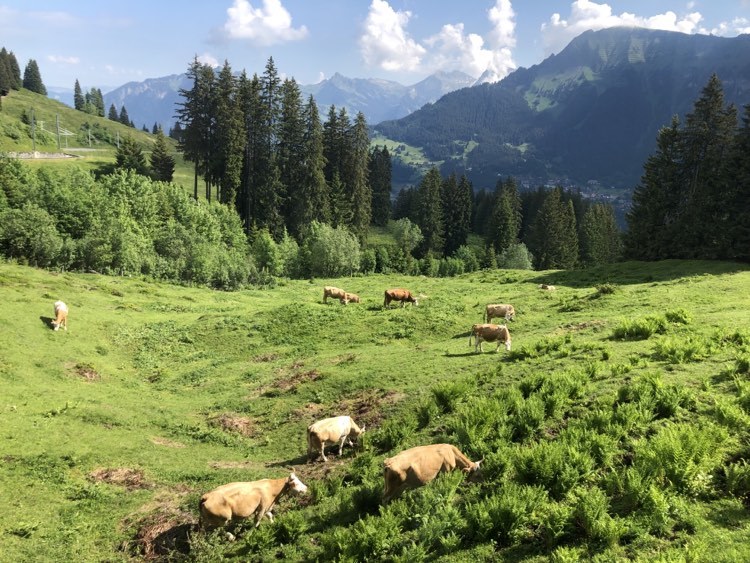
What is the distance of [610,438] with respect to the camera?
11.1m

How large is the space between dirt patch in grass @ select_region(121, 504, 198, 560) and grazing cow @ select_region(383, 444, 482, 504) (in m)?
5.12

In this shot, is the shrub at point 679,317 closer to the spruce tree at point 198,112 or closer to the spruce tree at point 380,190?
the spruce tree at point 198,112

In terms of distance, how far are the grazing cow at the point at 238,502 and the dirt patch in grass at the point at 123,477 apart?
3930mm

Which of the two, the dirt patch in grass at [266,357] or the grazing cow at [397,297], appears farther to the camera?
the grazing cow at [397,297]

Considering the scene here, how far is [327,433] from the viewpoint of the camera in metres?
14.6

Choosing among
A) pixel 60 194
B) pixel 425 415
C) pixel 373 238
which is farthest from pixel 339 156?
pixel 425 415

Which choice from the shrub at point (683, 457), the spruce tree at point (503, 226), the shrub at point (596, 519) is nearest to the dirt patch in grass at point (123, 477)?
the shrub at point (596, 519)

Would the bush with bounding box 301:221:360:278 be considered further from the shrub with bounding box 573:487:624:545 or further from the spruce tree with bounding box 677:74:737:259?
the shrub with bounding box 573:487:624:545

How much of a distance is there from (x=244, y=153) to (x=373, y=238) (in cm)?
3703

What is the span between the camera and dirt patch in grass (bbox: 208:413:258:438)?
1808 centimetres

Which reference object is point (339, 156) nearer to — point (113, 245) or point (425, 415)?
point (113, 245)

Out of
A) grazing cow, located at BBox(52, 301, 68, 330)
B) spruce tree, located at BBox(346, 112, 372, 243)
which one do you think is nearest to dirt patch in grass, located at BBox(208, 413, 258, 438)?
grazing cow, located at BBox(52, 301, 68, 330)

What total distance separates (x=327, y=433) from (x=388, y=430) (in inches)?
78.0

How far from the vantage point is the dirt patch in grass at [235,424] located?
18.1m
